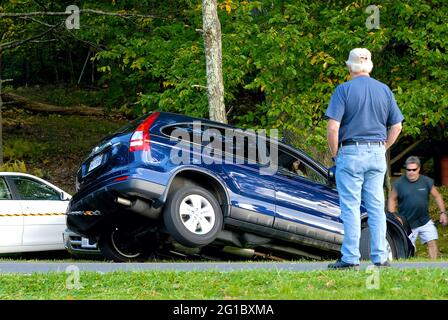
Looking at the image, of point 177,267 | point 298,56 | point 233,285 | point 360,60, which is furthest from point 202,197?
point 298,56

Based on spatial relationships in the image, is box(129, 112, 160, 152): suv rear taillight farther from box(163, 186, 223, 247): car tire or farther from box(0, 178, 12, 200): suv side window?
box(0, 178, 12, 200): suv side window

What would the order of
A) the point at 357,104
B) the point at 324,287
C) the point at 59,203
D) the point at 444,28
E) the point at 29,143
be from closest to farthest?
the point at 324,287 → the point at 357,104 → the point at 59,203 → the point at 444,28 → the point at 29,143

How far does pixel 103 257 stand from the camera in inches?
507

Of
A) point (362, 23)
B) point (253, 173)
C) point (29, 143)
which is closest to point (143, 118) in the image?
point (253, 173)

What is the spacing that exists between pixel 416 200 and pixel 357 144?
5521mm

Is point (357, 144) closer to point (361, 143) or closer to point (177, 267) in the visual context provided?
point (361, 143)

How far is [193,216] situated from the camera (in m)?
11.4

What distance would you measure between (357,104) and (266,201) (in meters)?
3.50

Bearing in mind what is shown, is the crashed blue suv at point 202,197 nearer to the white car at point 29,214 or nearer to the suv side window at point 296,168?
the suv side window at point 296,168

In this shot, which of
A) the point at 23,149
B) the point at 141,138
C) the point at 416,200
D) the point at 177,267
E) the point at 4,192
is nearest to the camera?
the point at 177,267

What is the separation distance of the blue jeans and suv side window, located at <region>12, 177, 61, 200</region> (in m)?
7.34

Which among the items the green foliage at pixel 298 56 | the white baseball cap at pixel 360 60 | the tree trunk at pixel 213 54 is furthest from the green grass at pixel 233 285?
the green foliage at pixel 298 56
